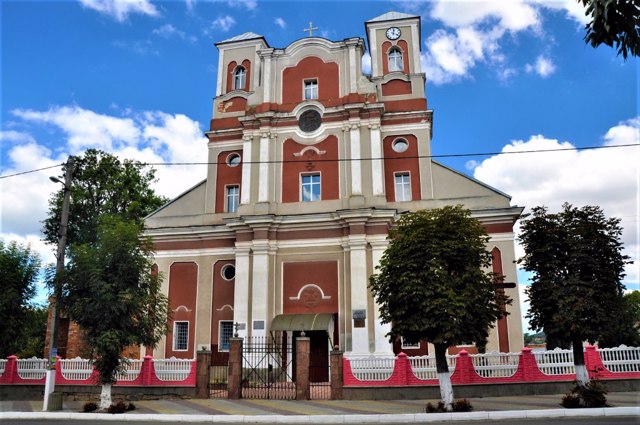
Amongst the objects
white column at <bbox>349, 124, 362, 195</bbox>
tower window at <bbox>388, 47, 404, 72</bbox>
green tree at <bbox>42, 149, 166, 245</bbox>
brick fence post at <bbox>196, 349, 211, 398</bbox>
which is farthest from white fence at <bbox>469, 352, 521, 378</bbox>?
green tree at <bbox>42, 149, 166, 245</bbox>

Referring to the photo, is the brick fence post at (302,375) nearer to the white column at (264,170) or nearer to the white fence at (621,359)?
the white column at (264,170)

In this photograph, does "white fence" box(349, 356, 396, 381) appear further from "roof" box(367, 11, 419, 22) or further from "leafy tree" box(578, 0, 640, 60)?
"roof" box(367, 11, 419, 22)

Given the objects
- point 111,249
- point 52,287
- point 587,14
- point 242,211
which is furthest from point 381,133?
point 587,14

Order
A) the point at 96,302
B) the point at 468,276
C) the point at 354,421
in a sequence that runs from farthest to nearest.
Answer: the point at 96,302
the point at 468,276
the point at 354,421

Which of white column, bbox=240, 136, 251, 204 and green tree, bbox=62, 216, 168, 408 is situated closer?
green tree, bbox=62, 216, 168, 408

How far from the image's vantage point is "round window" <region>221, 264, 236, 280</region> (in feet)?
87.2

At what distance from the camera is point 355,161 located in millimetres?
25750

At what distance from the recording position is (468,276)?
15.2 m

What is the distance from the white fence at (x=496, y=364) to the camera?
58.7 feet

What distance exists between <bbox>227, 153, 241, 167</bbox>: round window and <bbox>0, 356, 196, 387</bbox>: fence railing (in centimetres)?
1193

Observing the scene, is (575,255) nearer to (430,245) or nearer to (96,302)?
(430,245)

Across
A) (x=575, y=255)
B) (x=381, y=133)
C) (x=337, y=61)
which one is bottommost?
(x=575, y=255)

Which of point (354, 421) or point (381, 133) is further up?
point (381, 133)

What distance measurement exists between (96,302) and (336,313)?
1118 centimetres
